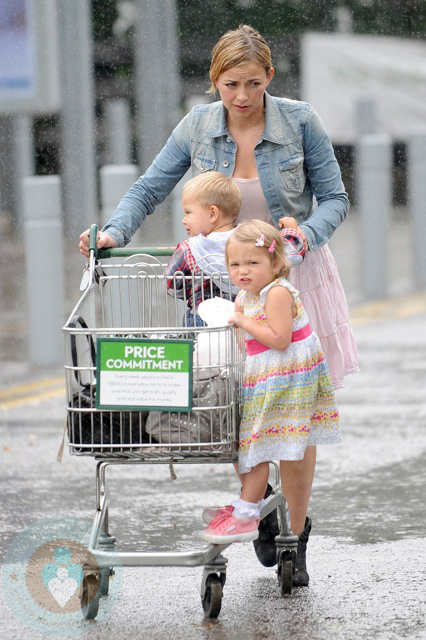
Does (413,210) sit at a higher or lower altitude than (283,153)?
lower

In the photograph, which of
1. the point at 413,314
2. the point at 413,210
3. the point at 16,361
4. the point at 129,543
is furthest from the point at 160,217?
the point at 129,543

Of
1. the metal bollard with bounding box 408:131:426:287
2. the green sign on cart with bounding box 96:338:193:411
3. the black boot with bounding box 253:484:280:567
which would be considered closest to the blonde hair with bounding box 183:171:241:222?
the green sign on cart with bounding box 96:338:193:411

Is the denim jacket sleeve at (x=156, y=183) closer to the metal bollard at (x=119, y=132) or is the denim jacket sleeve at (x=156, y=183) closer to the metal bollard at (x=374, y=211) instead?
the metal bollard at (x=374, y=211)

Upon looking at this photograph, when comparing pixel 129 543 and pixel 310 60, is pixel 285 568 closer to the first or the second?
pixel 129 543

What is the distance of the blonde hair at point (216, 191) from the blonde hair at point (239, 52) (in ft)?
1.25

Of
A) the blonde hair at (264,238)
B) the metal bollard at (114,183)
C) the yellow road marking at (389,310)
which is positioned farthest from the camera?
the yellow road marking at (389,310)

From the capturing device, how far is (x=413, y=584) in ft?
16.3

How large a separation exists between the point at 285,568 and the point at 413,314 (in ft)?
25.7

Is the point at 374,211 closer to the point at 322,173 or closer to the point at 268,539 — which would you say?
the point at 322,173

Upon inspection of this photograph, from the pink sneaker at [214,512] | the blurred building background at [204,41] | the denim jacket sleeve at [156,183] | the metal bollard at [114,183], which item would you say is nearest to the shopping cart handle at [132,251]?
the denim jacket sleeve at [156,183]

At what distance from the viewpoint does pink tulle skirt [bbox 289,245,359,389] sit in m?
5.02

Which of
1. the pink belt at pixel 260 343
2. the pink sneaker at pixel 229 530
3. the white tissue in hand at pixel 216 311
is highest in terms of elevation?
the white tissue in hand at pixel 216 311

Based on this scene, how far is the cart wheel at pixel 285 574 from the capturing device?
4.83m

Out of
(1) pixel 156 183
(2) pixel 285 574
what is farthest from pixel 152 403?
(1) pixel 156 183
